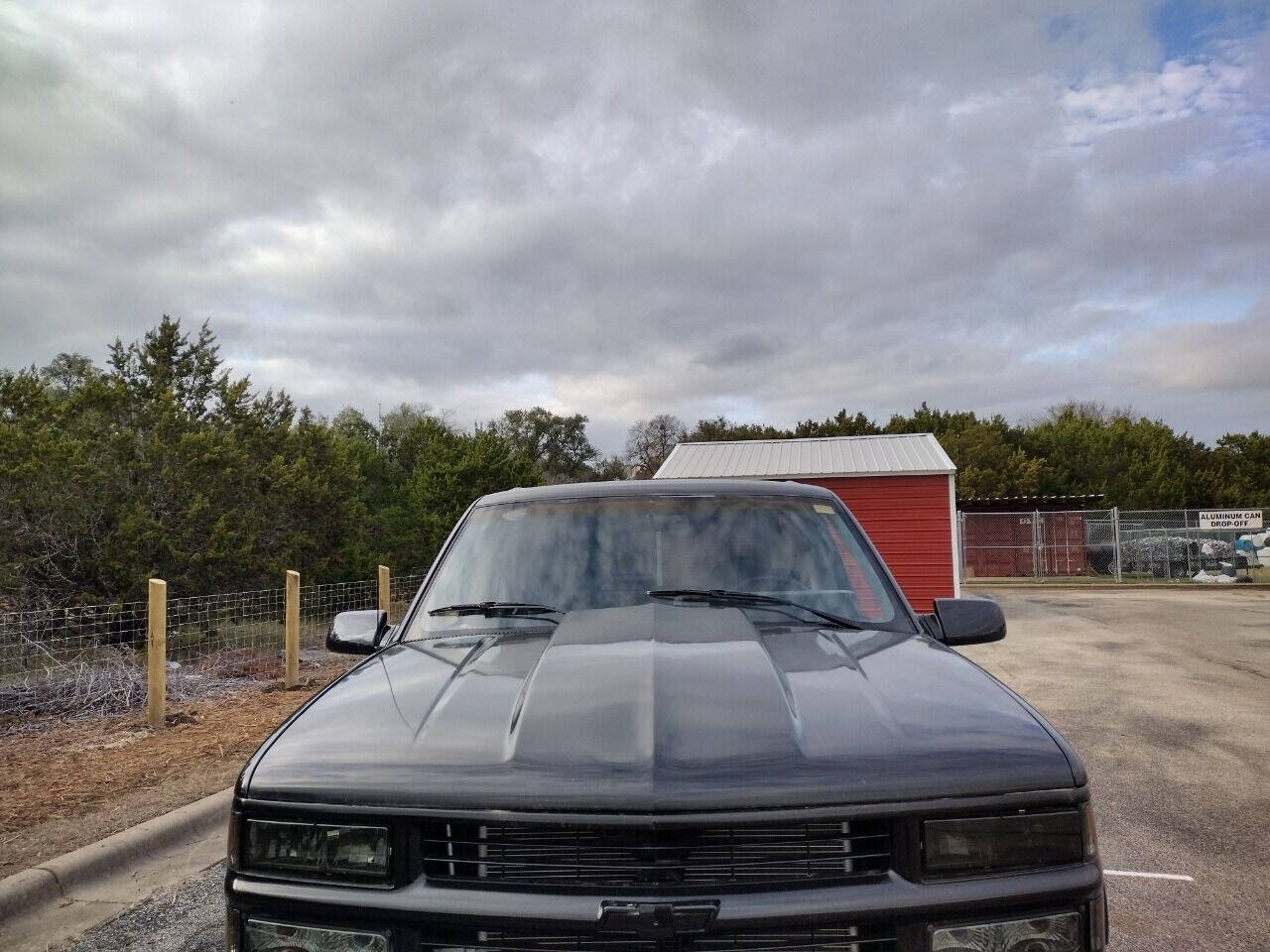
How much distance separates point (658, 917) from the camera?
5.15ft

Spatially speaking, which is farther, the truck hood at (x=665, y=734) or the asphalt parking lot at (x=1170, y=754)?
the asphalt parking lot at (x=1170, y=754)

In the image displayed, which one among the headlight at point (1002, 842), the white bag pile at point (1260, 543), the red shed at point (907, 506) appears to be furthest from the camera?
the white bag pile at point (1260, 543)

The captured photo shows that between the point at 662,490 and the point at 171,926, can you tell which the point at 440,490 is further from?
the point at 662,490

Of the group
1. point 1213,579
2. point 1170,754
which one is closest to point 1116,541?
point 1213,579

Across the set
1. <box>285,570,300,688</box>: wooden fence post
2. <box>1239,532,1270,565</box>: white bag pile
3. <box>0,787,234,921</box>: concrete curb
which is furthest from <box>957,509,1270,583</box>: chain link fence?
<box>0,787,234,921</box>: concrete curb

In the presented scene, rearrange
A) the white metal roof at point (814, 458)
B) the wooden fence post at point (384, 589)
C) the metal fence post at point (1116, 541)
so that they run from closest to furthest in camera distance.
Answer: the wooden fence post at point (384, 589) → the white metal roof at point (814, 458) → the metal fence post at point (1116, 541)

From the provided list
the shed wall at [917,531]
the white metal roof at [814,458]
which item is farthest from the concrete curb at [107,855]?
the shed wall at [917,531]

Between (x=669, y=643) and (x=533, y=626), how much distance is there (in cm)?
60

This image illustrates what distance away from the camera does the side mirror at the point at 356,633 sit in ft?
10.1

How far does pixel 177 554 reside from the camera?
1438 cm

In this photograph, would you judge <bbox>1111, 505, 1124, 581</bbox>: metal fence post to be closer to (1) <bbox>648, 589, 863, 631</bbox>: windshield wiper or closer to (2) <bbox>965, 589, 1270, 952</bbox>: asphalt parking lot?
(2) <bbox>965, 589, 1270, 952</bbox>: asphalt parking lot

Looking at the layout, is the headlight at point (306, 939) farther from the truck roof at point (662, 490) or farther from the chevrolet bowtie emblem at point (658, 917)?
the truck roof at point (662, 490)

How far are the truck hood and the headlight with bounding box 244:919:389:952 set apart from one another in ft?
0.78

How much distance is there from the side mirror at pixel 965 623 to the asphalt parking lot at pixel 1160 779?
133 centimetres
